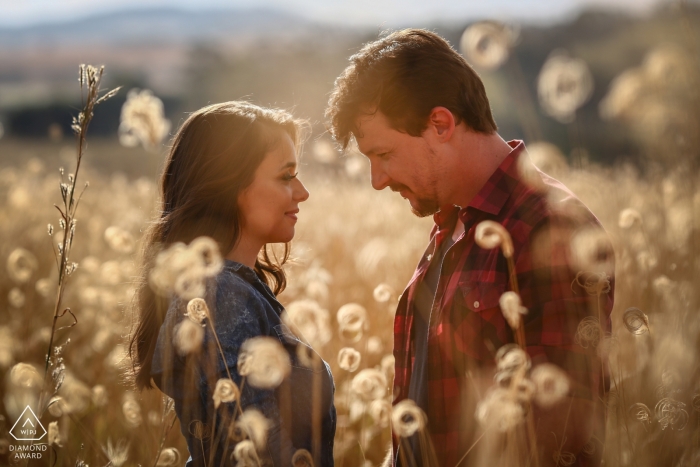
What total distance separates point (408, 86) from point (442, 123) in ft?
0.73

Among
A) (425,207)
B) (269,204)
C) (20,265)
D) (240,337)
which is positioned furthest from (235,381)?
(20,265)

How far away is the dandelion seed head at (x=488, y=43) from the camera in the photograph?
2.35 meters

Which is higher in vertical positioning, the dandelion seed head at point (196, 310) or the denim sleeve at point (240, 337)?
the dandelion seed head at point (196, 310)

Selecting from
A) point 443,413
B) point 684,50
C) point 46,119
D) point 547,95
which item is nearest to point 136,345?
point 443,413

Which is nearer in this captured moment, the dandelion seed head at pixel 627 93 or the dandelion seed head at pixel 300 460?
the dandelion seed head at pixel 300 460

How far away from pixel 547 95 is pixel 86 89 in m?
1.66

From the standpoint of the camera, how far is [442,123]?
2602mm

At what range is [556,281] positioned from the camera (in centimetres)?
203

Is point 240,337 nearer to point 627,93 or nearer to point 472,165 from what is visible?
point 472,165

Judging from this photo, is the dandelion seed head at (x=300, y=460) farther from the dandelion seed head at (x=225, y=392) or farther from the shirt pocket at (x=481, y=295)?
the shirt pocket at (x=481, y=295)

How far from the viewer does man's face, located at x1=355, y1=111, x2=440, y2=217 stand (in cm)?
261

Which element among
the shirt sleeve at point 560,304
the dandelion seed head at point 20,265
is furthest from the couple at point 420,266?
the dandelion seed head at point 20,265

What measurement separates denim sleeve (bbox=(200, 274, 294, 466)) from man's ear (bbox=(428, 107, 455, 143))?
0.98 metres

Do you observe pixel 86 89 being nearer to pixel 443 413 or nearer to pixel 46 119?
pixel 443 413
